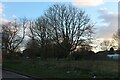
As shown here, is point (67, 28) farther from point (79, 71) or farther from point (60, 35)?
point (79, 71)

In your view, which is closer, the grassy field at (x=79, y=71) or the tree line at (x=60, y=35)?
the grassy field at (x=79, y=71)

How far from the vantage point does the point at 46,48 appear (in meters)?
78.2

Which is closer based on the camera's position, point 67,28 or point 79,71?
point 79,71

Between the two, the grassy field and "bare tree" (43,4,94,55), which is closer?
the grassy field

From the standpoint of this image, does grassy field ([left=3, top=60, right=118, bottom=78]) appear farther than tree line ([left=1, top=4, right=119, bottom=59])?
No

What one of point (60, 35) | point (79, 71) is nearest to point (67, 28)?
point (60, 35)

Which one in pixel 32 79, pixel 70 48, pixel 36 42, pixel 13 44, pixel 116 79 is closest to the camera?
pixel 116 79

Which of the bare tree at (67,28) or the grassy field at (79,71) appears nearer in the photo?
the grassy field at (79,71)

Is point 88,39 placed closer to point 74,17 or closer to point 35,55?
point 74,17

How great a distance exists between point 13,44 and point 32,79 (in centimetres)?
7484

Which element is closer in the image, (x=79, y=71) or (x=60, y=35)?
(x=79, y=71)

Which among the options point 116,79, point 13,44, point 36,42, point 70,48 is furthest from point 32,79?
point 13,44

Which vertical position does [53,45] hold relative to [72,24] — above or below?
below

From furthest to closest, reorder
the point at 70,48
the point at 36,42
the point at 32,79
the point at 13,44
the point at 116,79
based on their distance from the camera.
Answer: the point at 13,44 → the point at 36,42 → the point at 70,48 → the point at 32,79 → the point at 116,79
